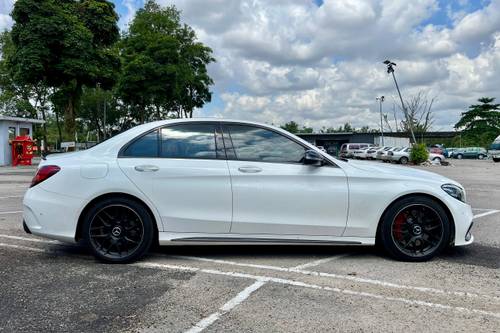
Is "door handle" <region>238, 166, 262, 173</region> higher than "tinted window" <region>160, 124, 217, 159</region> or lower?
lower

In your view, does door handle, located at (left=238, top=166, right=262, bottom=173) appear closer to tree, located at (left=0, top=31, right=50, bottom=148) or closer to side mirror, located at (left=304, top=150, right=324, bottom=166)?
side mirror, located at (left=304, top=150, right=324, bottom=166)

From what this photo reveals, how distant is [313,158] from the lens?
16.0 feet

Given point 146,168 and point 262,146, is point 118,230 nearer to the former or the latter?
point 146,168

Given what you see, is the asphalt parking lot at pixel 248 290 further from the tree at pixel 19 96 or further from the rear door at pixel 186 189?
the tree at pixel 19 96

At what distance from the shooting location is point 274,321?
338cm

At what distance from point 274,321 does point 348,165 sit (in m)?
2.23

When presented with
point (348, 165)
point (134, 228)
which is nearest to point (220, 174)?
point (134, 228)

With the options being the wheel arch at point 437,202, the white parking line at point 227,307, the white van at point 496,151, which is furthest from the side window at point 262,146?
the white van at point 496,151

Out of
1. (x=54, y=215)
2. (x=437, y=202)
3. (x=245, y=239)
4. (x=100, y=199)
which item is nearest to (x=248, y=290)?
(x=245, y=239)

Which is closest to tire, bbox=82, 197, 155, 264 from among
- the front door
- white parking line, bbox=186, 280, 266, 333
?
the front door

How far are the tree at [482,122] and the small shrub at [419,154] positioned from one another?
53.4 meters

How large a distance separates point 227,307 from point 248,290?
1.40ft

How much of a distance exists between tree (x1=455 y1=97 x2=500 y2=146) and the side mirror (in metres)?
86.8

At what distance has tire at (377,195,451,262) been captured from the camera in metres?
4.95
